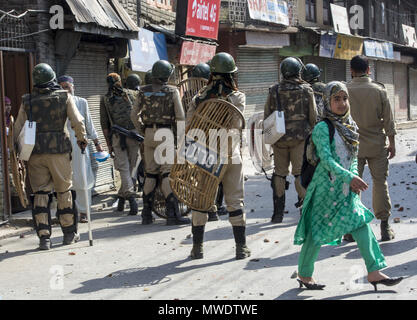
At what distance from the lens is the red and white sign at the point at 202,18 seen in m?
15.4

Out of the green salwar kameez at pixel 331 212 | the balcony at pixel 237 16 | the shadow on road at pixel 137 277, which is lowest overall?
the shadow on road at pixel 137 277

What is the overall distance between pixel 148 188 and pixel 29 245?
5.59ft

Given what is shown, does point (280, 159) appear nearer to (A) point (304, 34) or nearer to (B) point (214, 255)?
(B) point (214, 255)

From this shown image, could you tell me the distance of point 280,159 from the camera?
29.1 feet

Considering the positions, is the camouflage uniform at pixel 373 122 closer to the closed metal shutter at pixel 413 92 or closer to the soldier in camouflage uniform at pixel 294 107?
the soldier in camouflage uniform at pixel 294 107

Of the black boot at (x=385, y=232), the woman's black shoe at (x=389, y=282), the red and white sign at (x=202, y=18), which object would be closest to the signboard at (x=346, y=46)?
the red and white sign at (x=202, y=18)

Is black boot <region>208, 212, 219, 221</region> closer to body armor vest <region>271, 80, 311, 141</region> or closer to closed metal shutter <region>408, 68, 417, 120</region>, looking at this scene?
body armor vest <region>271, 80, 311, 141</region>

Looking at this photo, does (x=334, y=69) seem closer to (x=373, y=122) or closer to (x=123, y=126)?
(x=123, y=126)

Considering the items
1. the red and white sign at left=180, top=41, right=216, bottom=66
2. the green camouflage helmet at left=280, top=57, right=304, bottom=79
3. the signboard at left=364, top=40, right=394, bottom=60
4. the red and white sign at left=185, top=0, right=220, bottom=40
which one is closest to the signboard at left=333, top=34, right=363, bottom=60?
the signboard at left=364, top=40, right=394, bottom=60

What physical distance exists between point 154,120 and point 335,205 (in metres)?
3.87

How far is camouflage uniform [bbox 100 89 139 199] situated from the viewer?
9.99 m

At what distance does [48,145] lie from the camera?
7.60 meters

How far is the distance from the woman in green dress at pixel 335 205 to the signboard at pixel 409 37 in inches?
1179
